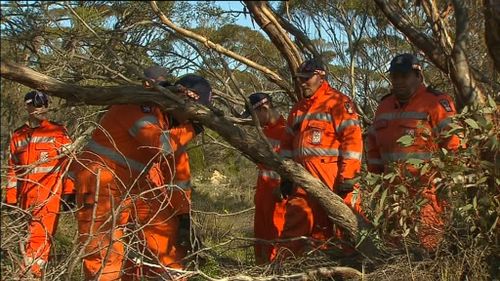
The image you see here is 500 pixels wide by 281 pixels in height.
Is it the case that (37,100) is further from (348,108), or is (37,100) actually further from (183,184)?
(348,108)

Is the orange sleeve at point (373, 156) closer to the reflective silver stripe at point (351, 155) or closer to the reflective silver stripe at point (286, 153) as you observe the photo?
the reflective silver stripe at point (351, 155)

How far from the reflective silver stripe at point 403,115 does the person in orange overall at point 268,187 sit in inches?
43.3

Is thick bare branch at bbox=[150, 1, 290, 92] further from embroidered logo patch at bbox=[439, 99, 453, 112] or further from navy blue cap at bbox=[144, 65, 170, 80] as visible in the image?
embroidered logo patch at bbox=[439, 99, 453, 112]

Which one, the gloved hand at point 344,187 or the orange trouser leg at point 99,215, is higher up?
the gloved hand at point 344,187

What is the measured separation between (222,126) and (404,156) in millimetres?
1357

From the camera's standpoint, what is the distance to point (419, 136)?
4.56 metres

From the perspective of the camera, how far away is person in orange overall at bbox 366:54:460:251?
178 inches

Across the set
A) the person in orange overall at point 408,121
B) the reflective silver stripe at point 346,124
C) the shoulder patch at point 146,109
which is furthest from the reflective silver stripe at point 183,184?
the person in orange overall at point 408,121

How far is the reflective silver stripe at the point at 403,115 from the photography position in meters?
4.95

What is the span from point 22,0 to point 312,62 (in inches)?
98.3

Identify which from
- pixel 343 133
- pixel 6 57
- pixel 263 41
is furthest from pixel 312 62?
pixel 263 41

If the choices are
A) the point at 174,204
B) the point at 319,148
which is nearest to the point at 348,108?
the point at 319,148

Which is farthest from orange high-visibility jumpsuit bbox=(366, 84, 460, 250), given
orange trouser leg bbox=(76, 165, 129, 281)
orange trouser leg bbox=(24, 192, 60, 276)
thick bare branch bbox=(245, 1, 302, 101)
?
orange trouser leg bbox=(24, 192, 60, 276)

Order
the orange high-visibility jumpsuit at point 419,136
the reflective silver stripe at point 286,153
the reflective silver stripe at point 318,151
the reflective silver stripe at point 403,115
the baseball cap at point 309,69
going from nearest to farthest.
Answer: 1. the orange high-visibility jumpsuit at point 419,136
2. the reflective silver stripe at point 403,115
3. the reflective silver stripe at point 318,151
4. the baseball cap at point 309,69
5. the reflective silver stripe at point 286,153
